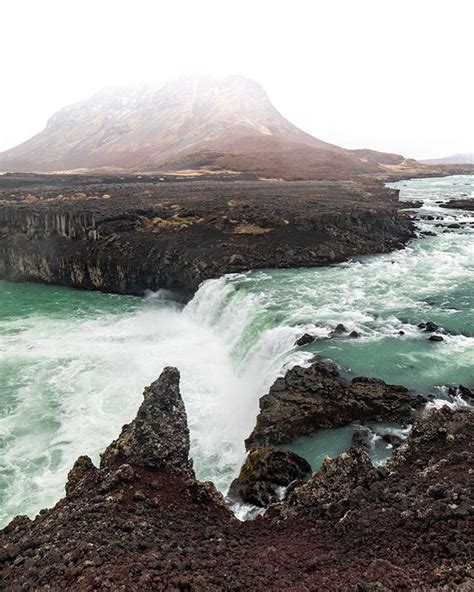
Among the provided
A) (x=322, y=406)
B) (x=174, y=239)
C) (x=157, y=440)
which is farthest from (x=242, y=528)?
(x=174, y=239)

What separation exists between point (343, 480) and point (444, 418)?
5346 mm

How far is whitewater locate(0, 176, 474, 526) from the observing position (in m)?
21.7

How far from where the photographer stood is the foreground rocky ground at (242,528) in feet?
31.1

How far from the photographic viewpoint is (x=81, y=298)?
47562mm

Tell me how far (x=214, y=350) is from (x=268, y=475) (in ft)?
54.3

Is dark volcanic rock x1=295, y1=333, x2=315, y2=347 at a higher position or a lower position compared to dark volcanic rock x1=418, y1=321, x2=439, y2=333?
lower

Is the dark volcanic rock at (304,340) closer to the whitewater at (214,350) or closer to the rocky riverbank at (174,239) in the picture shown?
the whitewater at (214,350)

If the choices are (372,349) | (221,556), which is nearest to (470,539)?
(221,556)

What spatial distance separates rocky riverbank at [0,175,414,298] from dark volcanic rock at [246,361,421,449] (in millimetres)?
22750

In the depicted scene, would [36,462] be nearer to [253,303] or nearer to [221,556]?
[221,556]

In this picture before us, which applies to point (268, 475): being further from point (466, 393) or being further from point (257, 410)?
point (466, 393)

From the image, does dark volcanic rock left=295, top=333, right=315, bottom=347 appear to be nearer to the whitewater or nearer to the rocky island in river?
the rocky island in river

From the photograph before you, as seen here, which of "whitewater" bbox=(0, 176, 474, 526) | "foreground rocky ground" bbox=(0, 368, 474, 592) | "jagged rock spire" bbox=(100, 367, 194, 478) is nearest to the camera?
"foreground rocky ground" bbox=(0, 368, 474, 592)

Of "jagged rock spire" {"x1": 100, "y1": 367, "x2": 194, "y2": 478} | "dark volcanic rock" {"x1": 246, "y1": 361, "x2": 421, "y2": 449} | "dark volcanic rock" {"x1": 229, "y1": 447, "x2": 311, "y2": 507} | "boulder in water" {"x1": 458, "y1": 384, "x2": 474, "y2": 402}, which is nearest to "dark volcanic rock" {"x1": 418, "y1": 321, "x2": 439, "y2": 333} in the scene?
"boulder in water" {"x1": 458, "y1": 384, "x2": 474, "y2": 402}
